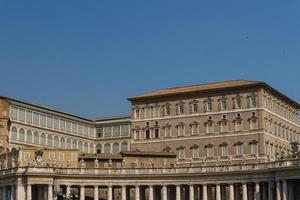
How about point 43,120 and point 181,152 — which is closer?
point 181,152

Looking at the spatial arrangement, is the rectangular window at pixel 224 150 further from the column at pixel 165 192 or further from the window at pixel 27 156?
the window at pixel 27 156

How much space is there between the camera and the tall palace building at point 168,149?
3607 inches

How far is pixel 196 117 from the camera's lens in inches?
4641

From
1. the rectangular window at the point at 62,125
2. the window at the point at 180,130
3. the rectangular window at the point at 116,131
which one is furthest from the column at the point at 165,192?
the rectangular window at the point at 116,131

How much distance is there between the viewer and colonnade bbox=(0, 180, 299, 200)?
291 ft

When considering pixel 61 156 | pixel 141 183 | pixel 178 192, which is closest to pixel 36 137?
pixel 61 156

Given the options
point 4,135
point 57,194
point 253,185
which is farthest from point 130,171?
point 4,135

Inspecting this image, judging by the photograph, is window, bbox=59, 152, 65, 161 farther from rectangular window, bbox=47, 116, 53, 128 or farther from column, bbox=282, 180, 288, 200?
column, bbox=282, 180, 288, 200

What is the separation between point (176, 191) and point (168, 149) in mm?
24552

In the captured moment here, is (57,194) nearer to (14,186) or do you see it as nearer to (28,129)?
(14,186)

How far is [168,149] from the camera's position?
390 ft

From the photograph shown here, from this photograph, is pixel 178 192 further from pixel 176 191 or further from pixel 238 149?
pixel 238 149

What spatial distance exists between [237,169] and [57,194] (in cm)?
2505

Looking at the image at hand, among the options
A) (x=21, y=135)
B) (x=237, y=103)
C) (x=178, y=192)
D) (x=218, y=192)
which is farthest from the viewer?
→ (x=21, y=135)
